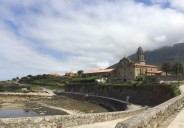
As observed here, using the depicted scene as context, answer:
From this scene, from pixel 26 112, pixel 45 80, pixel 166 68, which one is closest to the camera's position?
pixel 26 112

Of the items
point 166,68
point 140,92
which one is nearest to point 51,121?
point 140,92

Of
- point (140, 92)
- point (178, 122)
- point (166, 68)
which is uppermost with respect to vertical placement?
point (166, 68)

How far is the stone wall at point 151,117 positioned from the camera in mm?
8312

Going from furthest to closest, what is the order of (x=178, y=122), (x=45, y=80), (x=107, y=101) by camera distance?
(x=45, y=80), (x=107, y=101), (x=178, y=122)

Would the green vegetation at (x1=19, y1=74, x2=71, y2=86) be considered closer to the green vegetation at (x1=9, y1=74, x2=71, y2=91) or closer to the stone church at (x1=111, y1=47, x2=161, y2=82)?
the green vegetation at (x1=9, y1=74, x2=71, y2=91)

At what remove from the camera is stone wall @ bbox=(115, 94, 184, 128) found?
8.31 metres

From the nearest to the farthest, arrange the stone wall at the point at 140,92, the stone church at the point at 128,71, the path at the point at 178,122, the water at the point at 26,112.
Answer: the path at the point at 178,122 < the water at the point at 26,112 < the stone wall at the point at 140,92 < the stone church at the point at 128,71

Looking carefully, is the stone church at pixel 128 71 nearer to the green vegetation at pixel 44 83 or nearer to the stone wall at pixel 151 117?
the green vegetation at pixel 44 83

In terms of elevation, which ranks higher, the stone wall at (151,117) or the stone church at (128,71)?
the stone church at (128,71)

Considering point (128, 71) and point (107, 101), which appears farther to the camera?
point (128, 71)

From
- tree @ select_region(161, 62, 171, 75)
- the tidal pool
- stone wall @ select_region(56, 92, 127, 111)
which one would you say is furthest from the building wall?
the tidal pool

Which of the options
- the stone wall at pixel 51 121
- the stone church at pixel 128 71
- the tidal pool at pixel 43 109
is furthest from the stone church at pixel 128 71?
the stone wall at pixel 51 121

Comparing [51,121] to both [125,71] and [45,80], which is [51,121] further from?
[45,80]

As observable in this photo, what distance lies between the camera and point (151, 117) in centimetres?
1073
